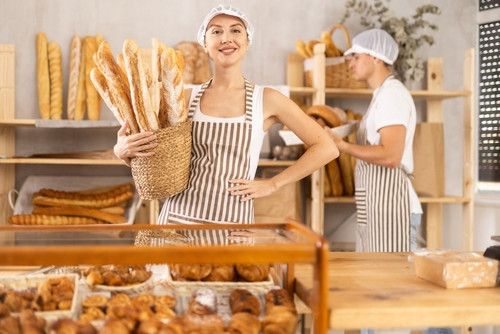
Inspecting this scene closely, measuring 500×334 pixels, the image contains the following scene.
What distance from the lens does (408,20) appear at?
3.93m

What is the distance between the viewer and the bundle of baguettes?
171 centimetres

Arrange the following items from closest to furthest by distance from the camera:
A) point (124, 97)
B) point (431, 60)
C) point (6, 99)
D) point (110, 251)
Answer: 1. point (110, 251)
2. point (124, 97)
3. point (6, 99)
4. point (431, 60)

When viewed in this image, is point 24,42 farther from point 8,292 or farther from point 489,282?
point 489,282

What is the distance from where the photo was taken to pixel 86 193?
3.42 m

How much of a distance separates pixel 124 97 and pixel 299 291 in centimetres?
79

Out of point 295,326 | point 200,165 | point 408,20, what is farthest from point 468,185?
point 295,326

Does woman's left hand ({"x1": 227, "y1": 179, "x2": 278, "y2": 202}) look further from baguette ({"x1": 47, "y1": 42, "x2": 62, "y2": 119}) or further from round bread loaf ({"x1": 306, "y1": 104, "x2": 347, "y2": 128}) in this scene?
baguette ({"x1": 47, "y1": 42, "x2": 62, "y2": 119})

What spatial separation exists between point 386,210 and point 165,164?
4.56 ft

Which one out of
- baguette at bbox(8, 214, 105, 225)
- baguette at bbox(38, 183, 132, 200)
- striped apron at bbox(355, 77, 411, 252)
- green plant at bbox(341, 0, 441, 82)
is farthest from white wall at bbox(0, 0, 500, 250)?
striped apron at bbox(355, 77, 411, 252)

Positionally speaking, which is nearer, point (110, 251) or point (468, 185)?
point (110, 251)

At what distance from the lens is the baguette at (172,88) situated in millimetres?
1781

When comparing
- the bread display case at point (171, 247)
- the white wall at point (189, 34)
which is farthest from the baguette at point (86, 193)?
the bread display case at point (171, 247)

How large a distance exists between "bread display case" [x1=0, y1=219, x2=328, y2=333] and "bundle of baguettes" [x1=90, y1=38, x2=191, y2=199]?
0.43 metres

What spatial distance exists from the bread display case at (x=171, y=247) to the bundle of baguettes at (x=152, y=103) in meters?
0.43
